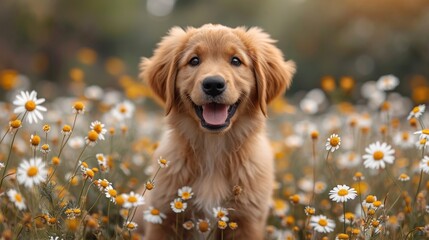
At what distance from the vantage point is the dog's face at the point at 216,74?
306 centimetres

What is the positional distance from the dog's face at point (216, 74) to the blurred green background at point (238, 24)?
6.25m

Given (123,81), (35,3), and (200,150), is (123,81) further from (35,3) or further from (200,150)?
(35,3)

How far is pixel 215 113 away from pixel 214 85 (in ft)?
0.79

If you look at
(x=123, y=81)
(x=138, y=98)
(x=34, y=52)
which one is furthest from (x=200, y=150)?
(x=34, y=52)

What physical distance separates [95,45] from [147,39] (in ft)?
4.91

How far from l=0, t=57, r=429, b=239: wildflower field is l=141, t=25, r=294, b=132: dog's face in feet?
1.35

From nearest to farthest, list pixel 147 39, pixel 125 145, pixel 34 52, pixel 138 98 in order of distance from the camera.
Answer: pixel 125 145, pixel 138 98, pixel 34 52, pixel 147 39

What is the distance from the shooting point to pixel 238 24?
1334 centimetres

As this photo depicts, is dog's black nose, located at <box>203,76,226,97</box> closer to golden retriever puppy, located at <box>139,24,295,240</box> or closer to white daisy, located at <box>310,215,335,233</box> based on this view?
golden retriever puppy, located at <box>139,24,295,240</box>

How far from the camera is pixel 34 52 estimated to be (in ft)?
40.9

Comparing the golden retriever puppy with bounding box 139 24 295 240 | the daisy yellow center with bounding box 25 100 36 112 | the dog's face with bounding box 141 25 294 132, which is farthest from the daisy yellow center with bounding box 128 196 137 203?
the dog's face with bounding box 141 25 294 132

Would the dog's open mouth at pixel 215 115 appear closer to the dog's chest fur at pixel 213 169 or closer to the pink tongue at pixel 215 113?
the pink tongue at pixel 215 113

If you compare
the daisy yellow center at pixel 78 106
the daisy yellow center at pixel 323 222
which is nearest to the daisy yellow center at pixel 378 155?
the daisy yellow center at pixel 323 222

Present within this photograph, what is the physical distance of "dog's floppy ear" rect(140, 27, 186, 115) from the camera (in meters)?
3.35
